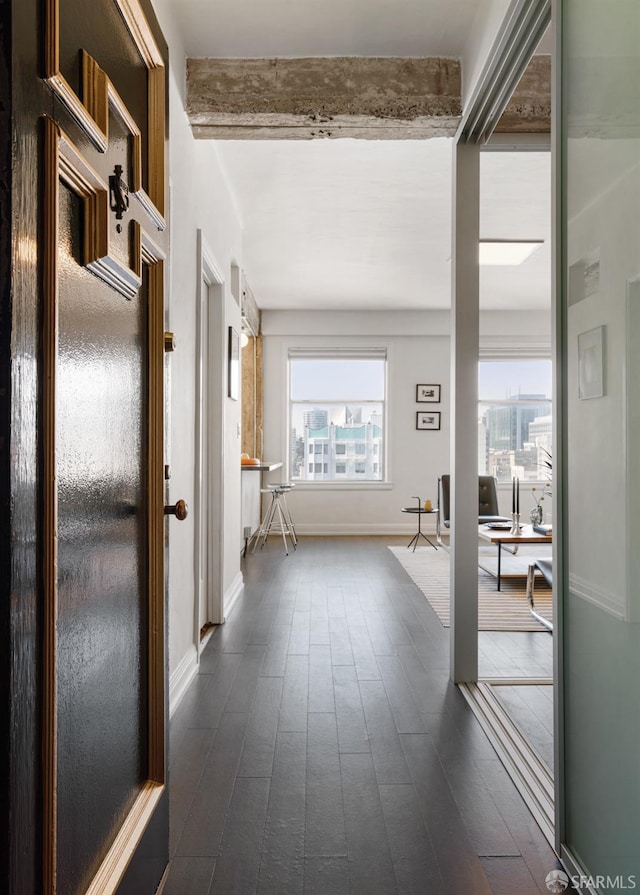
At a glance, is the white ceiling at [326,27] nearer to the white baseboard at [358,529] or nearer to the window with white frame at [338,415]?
the window with white frame at [338,415]

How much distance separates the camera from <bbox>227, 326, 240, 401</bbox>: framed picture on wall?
441cm

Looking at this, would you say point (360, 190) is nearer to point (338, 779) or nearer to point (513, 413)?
point (338, 779)

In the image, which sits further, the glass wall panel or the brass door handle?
the brass door handle

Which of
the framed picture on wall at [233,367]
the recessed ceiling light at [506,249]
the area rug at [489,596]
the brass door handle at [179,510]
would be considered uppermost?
the recessed ceiling light at [506,249]

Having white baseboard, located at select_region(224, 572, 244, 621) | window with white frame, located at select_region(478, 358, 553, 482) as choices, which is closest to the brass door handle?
white baseboard, located at select_region(224, 572, 244, 621)

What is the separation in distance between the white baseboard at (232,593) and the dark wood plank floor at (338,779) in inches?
15.9

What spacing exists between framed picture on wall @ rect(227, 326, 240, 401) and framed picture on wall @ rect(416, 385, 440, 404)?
13.1ft

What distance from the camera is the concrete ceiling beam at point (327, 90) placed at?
9.46 feet

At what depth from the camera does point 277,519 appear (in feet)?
27.5

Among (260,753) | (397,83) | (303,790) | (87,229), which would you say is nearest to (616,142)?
(87,229)

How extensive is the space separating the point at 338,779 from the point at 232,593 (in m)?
2.52

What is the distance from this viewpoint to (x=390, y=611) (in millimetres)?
→ 4359

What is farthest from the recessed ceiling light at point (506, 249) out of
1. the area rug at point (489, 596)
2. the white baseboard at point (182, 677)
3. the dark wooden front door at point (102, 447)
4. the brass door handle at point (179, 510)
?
the brass door handle at point (179, 510)

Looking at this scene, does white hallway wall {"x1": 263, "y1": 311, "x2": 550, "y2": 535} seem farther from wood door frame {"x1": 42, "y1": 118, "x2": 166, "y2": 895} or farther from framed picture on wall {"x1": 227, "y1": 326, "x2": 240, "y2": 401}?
wood door frame {"x1": 42, "y1": 118, "x2": 166, "y2": 895}
